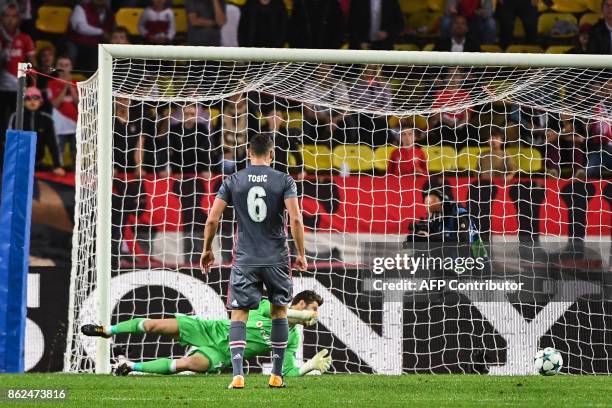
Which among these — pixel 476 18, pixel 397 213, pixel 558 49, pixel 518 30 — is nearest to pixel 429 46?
pixel 476 18

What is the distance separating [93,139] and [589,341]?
15.8 feet

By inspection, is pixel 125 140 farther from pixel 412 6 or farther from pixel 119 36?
pixel 412 6

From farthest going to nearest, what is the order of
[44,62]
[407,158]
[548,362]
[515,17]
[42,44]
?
[515,17] < [42,44] < [44,62] < [407,158] < [548,362]

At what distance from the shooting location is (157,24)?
52.1 feet

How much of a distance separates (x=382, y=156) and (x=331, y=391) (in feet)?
15.6

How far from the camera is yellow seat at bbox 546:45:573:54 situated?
54.0 feet

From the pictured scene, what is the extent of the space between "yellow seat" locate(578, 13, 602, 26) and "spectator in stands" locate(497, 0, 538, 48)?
65 cm

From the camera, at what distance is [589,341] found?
11.1m

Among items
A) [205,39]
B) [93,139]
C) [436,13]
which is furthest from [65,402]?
[436,13]

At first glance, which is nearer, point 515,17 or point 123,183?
point 123,183

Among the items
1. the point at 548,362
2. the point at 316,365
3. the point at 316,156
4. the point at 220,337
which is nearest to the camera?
the point at 220,337

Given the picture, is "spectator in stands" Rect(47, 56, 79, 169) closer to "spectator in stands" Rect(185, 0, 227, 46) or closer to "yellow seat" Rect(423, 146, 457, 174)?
"spectator in stands" Rect(185, 0, 227, 46)

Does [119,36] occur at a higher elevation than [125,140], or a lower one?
higher

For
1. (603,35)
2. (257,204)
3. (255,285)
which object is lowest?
(255,285)
